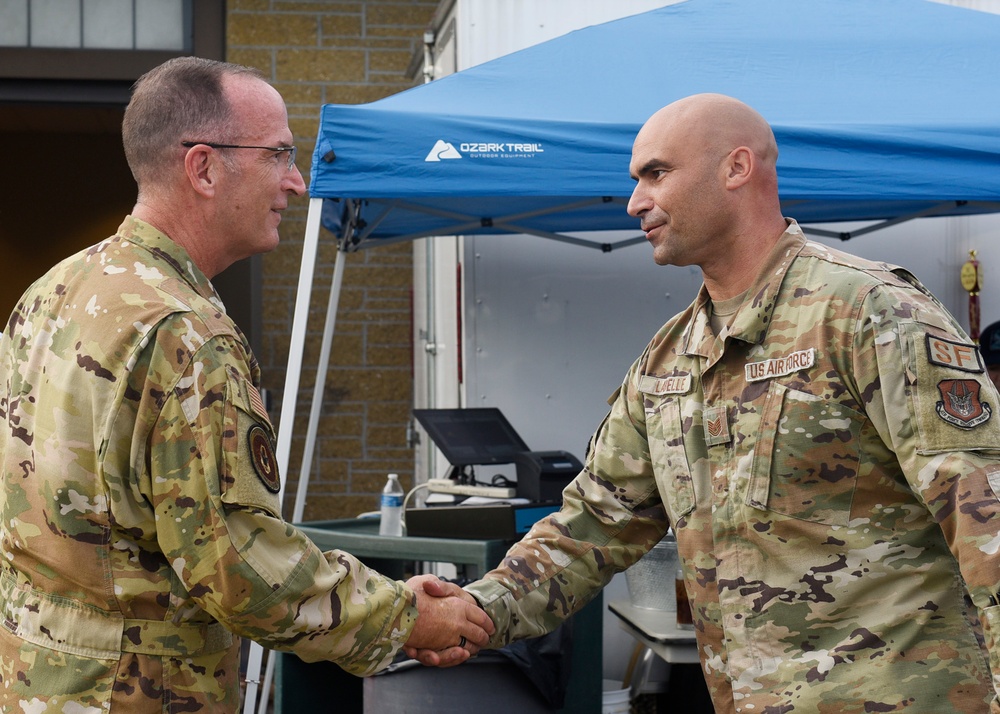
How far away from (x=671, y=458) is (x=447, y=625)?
0.69m

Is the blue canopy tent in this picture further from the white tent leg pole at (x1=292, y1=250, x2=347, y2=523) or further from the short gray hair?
the short gray hair

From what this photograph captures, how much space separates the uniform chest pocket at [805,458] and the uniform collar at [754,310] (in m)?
0.15

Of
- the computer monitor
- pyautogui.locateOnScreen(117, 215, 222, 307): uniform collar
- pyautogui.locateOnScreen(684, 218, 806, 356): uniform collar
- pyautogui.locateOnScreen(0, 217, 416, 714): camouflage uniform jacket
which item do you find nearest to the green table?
the computer monitor

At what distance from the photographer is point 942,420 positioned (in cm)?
212

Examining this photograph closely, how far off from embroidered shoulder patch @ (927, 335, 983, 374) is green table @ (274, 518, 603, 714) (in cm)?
194

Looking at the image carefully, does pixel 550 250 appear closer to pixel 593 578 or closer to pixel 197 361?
pixel 593 578

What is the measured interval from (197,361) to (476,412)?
2842 mm

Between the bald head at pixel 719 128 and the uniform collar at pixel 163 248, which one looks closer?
the uniform collar at pixel 163 248

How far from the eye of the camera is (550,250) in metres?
5.63

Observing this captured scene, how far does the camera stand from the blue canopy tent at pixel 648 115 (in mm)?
4027

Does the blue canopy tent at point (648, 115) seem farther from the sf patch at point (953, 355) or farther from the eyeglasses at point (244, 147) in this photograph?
the sf patch at point (953, 355)

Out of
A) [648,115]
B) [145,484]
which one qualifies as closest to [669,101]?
[648,115]

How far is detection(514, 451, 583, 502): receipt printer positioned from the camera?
429cm

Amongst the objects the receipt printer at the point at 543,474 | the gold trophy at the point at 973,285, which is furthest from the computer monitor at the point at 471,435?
the gold trophy at the point at 973,285
